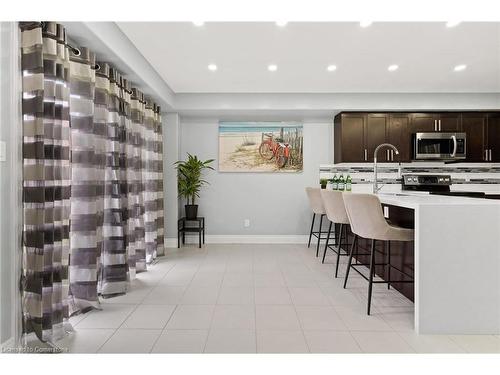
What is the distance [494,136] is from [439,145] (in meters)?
0.95

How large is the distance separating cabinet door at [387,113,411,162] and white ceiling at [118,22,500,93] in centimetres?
49

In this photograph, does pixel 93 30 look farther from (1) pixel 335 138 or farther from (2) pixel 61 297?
(1) pixel 335 138

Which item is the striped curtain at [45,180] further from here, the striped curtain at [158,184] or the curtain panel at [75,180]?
the striped curtain at [158,184]

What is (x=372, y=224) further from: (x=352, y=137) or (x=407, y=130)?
(x=407, y=130)

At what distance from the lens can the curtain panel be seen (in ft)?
6.69

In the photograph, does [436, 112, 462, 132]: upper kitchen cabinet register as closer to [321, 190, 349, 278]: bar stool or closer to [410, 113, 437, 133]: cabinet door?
[410, 113, 437, 133]: cabinet door

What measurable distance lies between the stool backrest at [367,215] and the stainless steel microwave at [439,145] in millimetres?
2905

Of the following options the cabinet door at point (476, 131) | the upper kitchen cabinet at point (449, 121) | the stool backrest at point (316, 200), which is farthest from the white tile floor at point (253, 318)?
the cabinet door at point (476, 131)

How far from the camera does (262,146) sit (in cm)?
570

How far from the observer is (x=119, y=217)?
3248 mm

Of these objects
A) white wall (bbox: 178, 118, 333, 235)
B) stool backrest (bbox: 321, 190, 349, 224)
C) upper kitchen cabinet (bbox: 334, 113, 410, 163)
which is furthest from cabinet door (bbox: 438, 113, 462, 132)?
stool backrest (bbox: 321, 190, 349, 224)

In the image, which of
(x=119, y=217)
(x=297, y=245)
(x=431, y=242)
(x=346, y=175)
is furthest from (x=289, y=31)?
(x=297, y=245)
